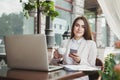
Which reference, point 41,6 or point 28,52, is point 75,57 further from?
point 41,6

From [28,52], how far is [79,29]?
0.68 meters

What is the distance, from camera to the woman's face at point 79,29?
221cm

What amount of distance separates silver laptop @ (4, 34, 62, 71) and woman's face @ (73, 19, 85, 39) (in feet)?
1.81

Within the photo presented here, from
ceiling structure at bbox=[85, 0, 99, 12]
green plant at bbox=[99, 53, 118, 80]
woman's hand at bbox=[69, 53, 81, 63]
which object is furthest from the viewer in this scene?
ceiling structure at bbox=[85, 0, 99, 12]

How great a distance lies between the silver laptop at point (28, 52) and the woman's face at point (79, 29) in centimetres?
55

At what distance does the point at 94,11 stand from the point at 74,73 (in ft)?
9.40

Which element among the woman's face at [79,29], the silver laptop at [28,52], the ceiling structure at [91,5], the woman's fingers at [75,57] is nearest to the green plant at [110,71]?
the silver laptop at [28,52]

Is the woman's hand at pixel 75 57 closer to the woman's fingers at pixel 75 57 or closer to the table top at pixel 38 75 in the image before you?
the woman's fingers at pixel 75 57

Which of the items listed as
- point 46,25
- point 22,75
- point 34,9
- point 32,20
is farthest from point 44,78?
point 32,20

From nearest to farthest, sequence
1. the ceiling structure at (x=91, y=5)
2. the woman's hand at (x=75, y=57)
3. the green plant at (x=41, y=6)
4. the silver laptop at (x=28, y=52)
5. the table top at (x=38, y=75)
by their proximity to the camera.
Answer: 1. the table top at (x=38, y=75)
2. the silver laptop at (x=28, y=52)
3. the woman's hand at (x=75, y=57)
4. the green plant at (x=41, y=6)
5. the ceiling structure at (x=91, y=5)

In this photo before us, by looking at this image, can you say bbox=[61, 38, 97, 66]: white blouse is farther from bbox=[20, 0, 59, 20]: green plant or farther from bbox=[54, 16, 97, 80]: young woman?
bbox=[20, 0, 59, 20]: green plant

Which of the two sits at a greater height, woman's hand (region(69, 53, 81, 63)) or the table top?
woman's hand (region(69, 53, 81, 63))

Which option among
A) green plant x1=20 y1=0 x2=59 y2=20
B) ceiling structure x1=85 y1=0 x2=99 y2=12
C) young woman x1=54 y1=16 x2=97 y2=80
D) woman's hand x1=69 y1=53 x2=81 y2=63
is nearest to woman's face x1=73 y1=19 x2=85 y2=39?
young woman x1=54 y1=16 x2=97 y2=80

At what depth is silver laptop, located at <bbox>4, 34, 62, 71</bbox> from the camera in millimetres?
1659
